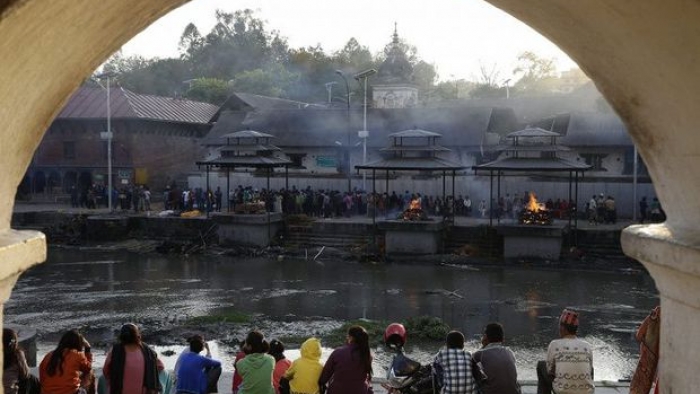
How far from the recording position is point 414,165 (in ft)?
93.8

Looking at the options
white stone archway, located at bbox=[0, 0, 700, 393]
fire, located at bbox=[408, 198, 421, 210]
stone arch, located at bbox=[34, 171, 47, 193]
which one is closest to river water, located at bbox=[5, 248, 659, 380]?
fire, located at bbox=[408, 198, 421, 210]

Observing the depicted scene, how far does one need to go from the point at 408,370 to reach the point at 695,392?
321 cm

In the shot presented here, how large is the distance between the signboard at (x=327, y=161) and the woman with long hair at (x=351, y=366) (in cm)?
3337

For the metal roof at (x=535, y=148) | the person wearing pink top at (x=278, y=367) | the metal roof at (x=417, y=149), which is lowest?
the person wearing pink top at (x=278, y=367)

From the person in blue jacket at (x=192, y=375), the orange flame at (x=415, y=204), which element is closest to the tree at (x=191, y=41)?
the orange flame at (x=415, y=204)

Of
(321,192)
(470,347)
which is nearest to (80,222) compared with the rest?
(321,192)

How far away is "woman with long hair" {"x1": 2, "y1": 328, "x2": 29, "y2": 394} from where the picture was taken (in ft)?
19.9

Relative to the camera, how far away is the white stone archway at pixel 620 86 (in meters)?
2.91

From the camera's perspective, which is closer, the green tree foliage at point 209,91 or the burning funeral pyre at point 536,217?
the burning funeral pyre at point 536,217

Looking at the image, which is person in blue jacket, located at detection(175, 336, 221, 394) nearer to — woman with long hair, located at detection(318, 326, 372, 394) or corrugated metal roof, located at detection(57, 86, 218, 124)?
woman with long hair, located at detection(318, 326, 372, 394)

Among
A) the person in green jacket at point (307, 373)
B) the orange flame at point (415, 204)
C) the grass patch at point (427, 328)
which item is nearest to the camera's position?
the person in green jacket at point (307, 373)

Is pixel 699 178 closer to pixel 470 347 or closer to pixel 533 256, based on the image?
pixel 470 347

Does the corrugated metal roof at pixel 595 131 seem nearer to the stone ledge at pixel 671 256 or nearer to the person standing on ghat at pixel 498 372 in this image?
the person standing on ghat at pixel 498 372

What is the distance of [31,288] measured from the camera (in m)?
21.6
